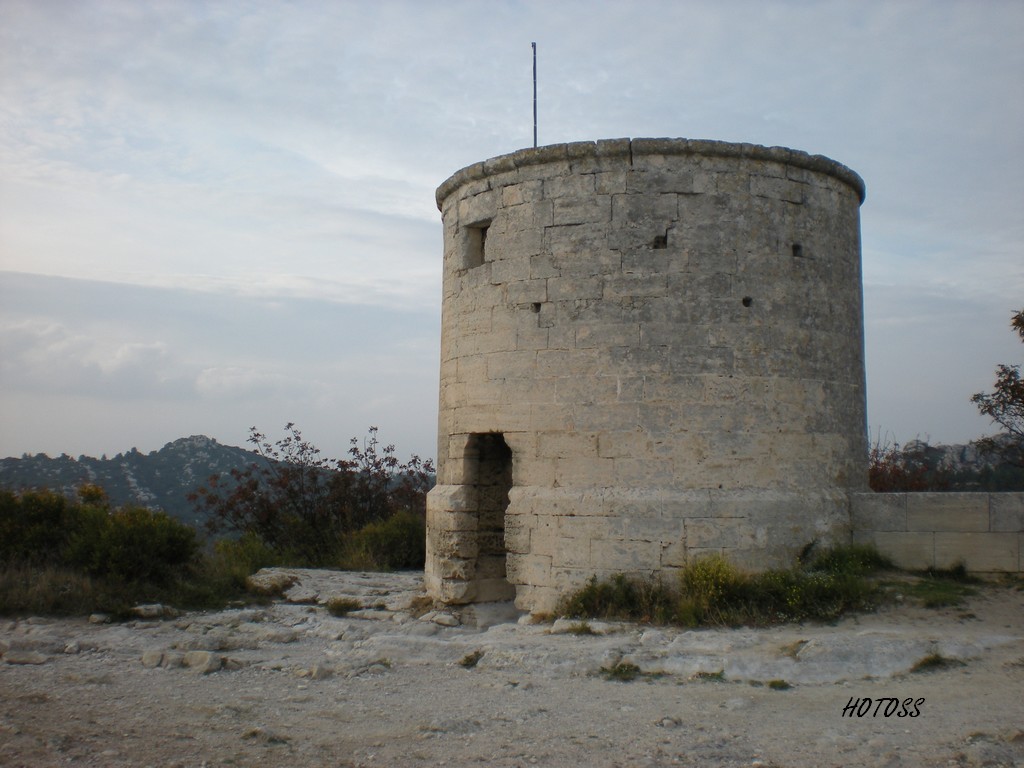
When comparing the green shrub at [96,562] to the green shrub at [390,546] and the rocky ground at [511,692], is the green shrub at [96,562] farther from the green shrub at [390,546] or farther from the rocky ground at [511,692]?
the green shrub at [390,546]

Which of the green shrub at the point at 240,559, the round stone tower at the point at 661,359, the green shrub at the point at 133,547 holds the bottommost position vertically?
the green shrub at the point at 240,559

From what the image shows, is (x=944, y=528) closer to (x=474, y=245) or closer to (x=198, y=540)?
(x=474, y=245)

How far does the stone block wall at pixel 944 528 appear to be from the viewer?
25.0ft

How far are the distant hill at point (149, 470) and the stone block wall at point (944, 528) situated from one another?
1889cm

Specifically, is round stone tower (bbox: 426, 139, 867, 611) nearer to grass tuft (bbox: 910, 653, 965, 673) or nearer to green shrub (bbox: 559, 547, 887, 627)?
green shrub (bbox: 559, 547, 887, 627)

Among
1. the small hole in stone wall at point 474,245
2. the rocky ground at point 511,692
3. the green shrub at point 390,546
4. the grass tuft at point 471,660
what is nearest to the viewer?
the rocky ground at point 511,692

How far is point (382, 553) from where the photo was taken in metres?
12.0

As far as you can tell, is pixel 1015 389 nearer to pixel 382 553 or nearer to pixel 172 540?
pixel 382 553

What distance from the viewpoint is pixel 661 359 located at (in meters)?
7.49

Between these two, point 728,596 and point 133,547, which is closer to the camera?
point 728,596

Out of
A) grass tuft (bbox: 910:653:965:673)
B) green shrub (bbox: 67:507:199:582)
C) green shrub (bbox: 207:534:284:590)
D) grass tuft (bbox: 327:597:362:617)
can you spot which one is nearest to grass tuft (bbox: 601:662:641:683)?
grass tuft (bbox: 910:653:965:673)

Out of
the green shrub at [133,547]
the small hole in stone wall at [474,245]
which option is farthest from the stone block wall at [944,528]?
the green shrub at [133,547]

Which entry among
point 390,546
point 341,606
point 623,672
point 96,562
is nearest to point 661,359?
point 623,672

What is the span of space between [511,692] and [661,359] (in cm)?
307
